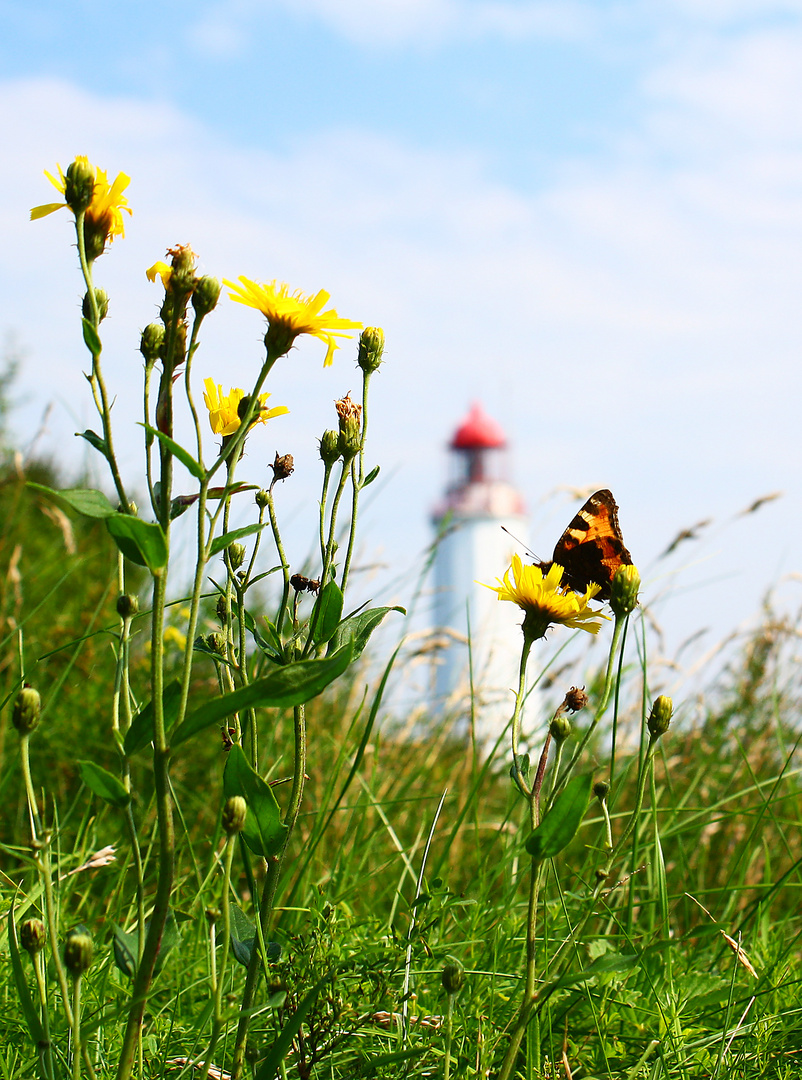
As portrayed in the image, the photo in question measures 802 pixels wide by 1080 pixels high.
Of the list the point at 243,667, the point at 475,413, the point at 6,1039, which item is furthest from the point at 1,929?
the point at 475,413

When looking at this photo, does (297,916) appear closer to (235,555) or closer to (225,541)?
(235,555)

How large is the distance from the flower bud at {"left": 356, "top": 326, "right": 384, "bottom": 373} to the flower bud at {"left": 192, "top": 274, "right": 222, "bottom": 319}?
0.36 m

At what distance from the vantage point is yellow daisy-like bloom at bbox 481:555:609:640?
1.44 meters

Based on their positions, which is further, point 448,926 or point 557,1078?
point 448,926

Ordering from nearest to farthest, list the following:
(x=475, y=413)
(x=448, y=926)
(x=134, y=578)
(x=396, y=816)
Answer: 1. (x=448, y=926)
2. (x=396, y=816)
3. (x=134, y=578)
4. (x=475, y=413)

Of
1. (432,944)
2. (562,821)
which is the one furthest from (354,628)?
(432,944)

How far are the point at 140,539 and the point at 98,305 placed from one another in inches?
13.8

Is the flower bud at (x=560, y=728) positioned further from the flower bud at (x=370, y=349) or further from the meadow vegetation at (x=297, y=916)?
the flower bud at (x=370, y=349)

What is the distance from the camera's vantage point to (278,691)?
99 centimetres

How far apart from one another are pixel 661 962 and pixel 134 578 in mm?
3525

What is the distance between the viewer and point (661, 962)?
1.73 m

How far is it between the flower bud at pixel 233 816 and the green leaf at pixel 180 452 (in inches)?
13.8

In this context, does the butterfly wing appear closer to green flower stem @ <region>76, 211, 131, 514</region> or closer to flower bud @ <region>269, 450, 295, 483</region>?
flower bud @ <region>269, 450, 295, 483</region>

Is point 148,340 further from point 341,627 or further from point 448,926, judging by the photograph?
point 448,926
